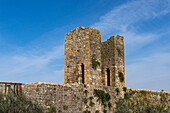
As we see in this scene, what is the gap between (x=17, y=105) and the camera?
61.5ft

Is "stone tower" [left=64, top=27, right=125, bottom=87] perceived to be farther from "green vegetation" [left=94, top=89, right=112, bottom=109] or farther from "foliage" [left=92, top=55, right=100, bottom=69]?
"green vegetation" [left=94, top=89, right=112, bottom=109]

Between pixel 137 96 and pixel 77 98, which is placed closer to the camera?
pixel 77 98

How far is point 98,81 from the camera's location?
27.7 meters

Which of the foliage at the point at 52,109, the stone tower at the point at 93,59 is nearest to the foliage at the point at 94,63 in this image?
the stone tower at the point at 93,59

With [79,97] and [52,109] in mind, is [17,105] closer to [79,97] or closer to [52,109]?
[52,109]

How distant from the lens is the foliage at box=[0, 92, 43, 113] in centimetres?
1819

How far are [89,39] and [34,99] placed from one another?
9.92m

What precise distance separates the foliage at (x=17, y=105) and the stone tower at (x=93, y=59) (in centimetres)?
832

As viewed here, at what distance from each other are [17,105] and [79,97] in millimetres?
7956

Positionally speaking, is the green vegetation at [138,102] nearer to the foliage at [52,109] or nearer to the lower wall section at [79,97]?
the lower wall section at [79,97]

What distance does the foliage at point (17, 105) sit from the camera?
18188mm

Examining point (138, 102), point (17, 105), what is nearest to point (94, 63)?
point (138, 102)

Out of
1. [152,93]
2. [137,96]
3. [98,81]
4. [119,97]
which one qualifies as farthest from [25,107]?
[152,93]

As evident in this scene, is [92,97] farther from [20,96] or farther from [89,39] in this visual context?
[20,96]
